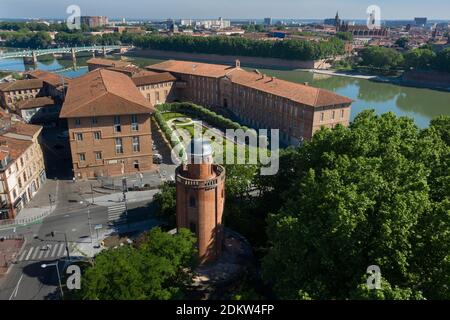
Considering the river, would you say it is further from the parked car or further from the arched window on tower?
the arched window on tower

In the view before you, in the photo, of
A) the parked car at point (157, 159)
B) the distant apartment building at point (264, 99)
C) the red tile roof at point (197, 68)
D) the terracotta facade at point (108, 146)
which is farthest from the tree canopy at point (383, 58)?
the terracotta facade at point (108, 146)

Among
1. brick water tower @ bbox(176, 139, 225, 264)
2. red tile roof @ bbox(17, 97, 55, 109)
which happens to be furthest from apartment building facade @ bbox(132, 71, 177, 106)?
brick water tower @ bbox(176, 139, 225, 264)

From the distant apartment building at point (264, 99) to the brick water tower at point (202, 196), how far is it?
1476 inches

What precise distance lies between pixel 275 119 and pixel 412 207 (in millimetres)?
53133

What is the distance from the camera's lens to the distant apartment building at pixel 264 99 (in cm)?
6819

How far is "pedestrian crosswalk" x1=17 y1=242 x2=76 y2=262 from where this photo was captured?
3756cm

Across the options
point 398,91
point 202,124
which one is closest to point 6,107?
point 202,124

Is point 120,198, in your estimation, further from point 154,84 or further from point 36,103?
point 154,84

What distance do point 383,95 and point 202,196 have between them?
342 ft

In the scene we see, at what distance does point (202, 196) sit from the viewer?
1273 inches

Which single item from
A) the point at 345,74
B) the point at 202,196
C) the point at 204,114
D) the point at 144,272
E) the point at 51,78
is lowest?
the point at 204,114

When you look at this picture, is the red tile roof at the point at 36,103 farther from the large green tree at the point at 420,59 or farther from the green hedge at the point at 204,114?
the large green tree at the point at 420,59

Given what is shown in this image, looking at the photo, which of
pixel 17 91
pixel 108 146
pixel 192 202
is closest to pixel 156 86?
pixel 17 91
